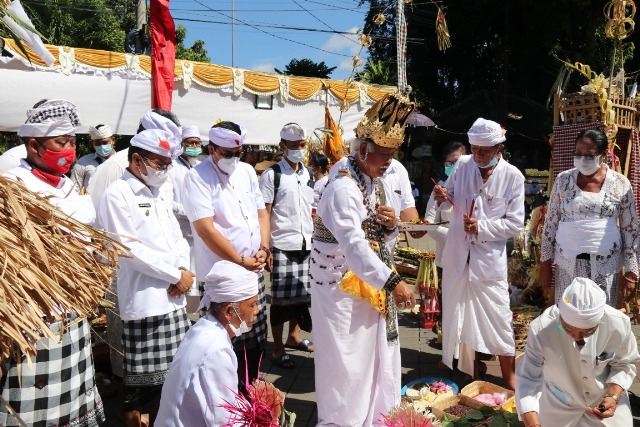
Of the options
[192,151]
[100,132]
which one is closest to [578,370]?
[192,151]

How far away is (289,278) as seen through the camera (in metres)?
5.70

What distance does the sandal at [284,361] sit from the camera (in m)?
5.50

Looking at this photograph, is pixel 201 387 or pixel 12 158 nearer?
pixel 201 387

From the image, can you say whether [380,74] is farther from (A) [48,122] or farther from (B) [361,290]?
(A) [48,122]

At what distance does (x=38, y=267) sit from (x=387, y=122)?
7.64 feet

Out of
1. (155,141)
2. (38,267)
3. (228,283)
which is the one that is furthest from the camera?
(155,141)

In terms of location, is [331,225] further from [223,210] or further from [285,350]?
[285,350]

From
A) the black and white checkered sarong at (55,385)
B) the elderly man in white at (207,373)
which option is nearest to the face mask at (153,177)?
the black and white checkered sarong at (55,385)

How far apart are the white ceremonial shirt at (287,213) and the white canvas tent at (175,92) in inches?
83.0

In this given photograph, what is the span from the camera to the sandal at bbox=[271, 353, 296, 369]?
5.50 m

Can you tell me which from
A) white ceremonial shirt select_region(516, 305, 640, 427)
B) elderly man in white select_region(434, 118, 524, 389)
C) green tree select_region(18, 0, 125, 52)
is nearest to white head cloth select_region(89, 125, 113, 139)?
elderly man in white select_region(434, 118, 524, 389)

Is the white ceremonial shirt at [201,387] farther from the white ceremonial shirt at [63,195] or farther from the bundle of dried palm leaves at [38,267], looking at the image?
the white ceremonial shirt at [63,195]

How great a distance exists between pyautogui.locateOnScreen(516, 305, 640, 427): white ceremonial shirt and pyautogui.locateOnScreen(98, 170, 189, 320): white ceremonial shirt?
2.12m

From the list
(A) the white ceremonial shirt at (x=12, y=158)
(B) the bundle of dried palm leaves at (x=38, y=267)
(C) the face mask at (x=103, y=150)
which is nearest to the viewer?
(B) the bundle of dried palm leaves at (x=38, y=267)
